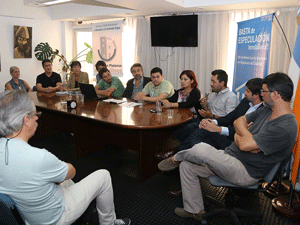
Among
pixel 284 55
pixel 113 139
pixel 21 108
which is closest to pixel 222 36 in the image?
pixel 284 55

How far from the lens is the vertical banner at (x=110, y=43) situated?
667cm

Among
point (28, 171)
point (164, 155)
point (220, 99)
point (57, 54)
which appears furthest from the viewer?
point (57, 54)

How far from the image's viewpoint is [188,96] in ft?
11.4

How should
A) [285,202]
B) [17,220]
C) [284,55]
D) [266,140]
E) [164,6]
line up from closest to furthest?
[17,220]
[266,140]
[285,202]
[284,55]
[164,6]

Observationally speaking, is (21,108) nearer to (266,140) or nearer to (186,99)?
(266,140)

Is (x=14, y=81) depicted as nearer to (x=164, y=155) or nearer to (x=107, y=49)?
(x=107, y=49)

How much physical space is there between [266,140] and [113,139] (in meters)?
1.87

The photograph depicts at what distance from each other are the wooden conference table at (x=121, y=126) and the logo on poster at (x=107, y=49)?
→ 325 cm

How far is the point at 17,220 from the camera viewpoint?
1.26 metres

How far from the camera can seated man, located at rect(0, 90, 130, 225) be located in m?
1.34

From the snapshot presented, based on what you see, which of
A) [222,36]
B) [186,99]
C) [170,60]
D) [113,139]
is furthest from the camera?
[170,60]

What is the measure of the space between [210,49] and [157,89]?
88.1 inches

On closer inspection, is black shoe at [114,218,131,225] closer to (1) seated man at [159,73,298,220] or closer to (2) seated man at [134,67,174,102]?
(1) seated man at [159,73,298,220]

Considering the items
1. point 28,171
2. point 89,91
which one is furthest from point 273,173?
point 89,91
